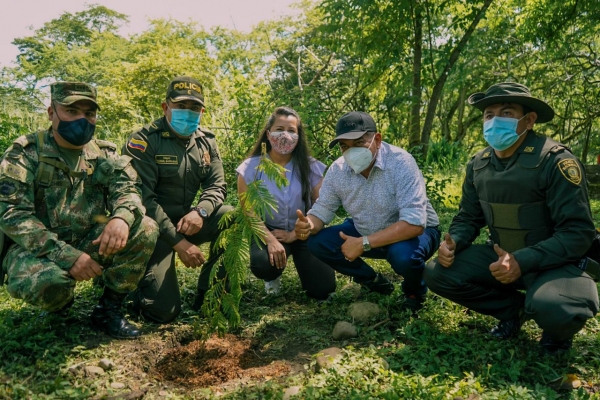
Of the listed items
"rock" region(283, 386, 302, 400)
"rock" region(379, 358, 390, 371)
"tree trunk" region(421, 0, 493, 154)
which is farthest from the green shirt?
"tree trunk" region(421, 0, 493, 154)

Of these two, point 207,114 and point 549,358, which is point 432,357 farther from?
point 207,114

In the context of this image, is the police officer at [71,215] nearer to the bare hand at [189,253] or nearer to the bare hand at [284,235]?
the bare hand at [189,253]

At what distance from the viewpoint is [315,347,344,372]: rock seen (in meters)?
2.62

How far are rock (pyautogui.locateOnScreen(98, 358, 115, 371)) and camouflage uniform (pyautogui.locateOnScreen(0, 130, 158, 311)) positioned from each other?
1.49ft

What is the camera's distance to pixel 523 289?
3.18 m

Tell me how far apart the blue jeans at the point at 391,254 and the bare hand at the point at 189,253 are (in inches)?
32.4

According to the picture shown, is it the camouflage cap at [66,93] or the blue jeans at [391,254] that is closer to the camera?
the camouflage cap at [66,93]

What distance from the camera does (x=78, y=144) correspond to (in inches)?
124

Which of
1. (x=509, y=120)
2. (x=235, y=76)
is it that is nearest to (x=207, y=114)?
(x=235, y=76)

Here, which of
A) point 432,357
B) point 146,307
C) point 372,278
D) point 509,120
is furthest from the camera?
point 372,278

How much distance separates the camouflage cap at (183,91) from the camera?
3.61 m

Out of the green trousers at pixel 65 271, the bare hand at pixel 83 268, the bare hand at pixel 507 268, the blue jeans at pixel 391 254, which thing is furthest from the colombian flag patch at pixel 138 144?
the bare hand at pixel 507 268

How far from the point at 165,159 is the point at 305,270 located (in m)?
1.35

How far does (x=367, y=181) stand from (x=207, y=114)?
568cm
